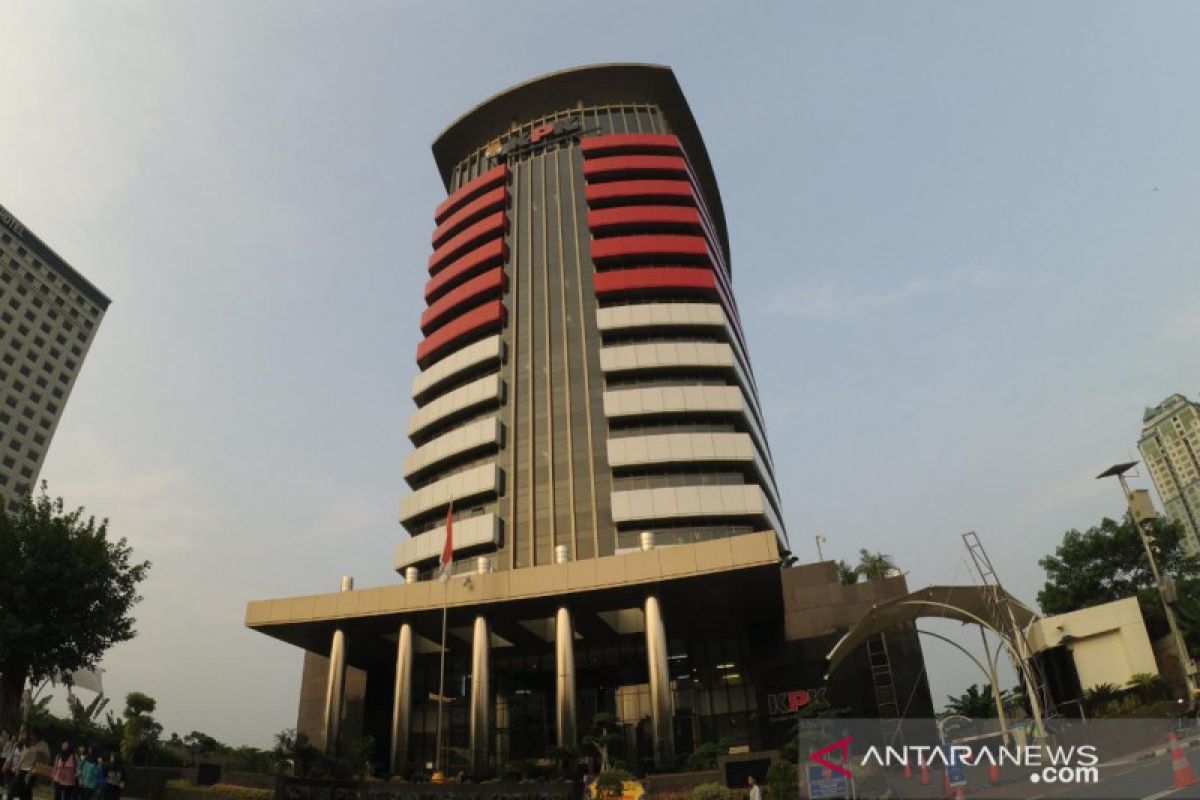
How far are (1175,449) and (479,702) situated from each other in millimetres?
181004

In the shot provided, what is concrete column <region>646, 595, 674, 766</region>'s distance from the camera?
30719mm

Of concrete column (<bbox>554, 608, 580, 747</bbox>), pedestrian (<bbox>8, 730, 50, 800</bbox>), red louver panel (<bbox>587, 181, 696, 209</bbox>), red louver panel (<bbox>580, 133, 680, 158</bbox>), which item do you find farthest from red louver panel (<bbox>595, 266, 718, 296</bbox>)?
pedestrian (<bbox>8, 730, 50, 800</bbox>)

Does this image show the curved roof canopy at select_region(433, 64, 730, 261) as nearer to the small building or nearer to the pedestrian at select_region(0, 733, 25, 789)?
the small building

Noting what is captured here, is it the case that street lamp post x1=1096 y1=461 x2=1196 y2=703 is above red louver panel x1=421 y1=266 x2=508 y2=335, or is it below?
below

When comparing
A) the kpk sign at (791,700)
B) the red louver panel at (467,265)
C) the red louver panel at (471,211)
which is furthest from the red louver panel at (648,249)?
the kpk sign at (791,700)

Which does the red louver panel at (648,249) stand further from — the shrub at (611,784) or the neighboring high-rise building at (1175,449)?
the neighboring high-rise building at (1175,449)

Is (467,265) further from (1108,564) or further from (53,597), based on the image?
(1108,564)

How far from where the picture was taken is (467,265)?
6328cm

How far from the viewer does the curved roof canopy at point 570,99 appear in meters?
72.9

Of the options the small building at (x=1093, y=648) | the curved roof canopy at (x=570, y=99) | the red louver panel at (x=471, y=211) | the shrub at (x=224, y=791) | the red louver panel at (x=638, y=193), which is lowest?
the shrub at (x=224, y=791)

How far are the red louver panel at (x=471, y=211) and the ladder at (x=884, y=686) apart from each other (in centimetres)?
4618

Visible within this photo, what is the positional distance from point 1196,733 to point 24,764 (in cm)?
3406

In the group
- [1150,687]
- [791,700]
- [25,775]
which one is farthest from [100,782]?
[1150,687]

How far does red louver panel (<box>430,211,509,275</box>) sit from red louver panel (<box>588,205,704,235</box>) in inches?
321
